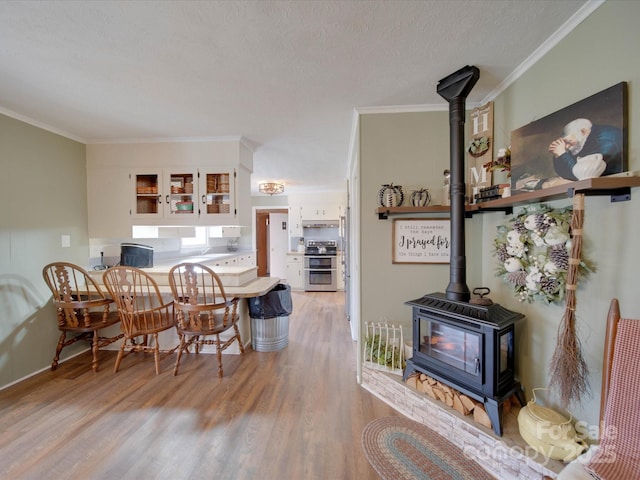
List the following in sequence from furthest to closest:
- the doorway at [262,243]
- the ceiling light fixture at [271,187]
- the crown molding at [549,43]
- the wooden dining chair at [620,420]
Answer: the doorway at [262,243]
the ceiling light fixture at [271,187]
the crown molding at [549,43]
the wooden dining chair at [620,420]

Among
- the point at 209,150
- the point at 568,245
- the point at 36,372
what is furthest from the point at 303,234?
the point at 568,245

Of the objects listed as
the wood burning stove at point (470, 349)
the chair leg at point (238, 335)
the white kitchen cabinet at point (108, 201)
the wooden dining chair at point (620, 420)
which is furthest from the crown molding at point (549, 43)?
the white kitchen cabinet at point (108, 201)

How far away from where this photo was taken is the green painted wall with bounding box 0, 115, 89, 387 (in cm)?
226

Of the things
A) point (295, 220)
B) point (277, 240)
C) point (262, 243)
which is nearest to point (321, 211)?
point (295, 220)

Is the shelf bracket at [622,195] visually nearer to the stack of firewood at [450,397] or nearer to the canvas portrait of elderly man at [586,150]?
the canvas portrait of elderly man at [586,150]

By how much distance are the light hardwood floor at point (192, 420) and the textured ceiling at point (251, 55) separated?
242 centimetres

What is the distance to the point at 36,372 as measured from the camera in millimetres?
2443

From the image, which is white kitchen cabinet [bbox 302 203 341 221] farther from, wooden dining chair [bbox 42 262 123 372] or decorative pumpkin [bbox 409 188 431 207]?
wooden dining chair [bbox 42 262 123 372]

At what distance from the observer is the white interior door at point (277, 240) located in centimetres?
697

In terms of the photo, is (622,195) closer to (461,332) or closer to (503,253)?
(503,253)

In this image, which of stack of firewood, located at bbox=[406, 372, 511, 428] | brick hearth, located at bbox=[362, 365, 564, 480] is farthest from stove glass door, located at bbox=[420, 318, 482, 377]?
brick hearth, located at bbox=[362, 365, 564, 480]

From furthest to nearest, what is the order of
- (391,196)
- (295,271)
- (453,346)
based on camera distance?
(295,271) → (391,196) → (453,346)

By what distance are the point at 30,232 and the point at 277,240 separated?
4.85 metres

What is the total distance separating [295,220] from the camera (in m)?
6.02
